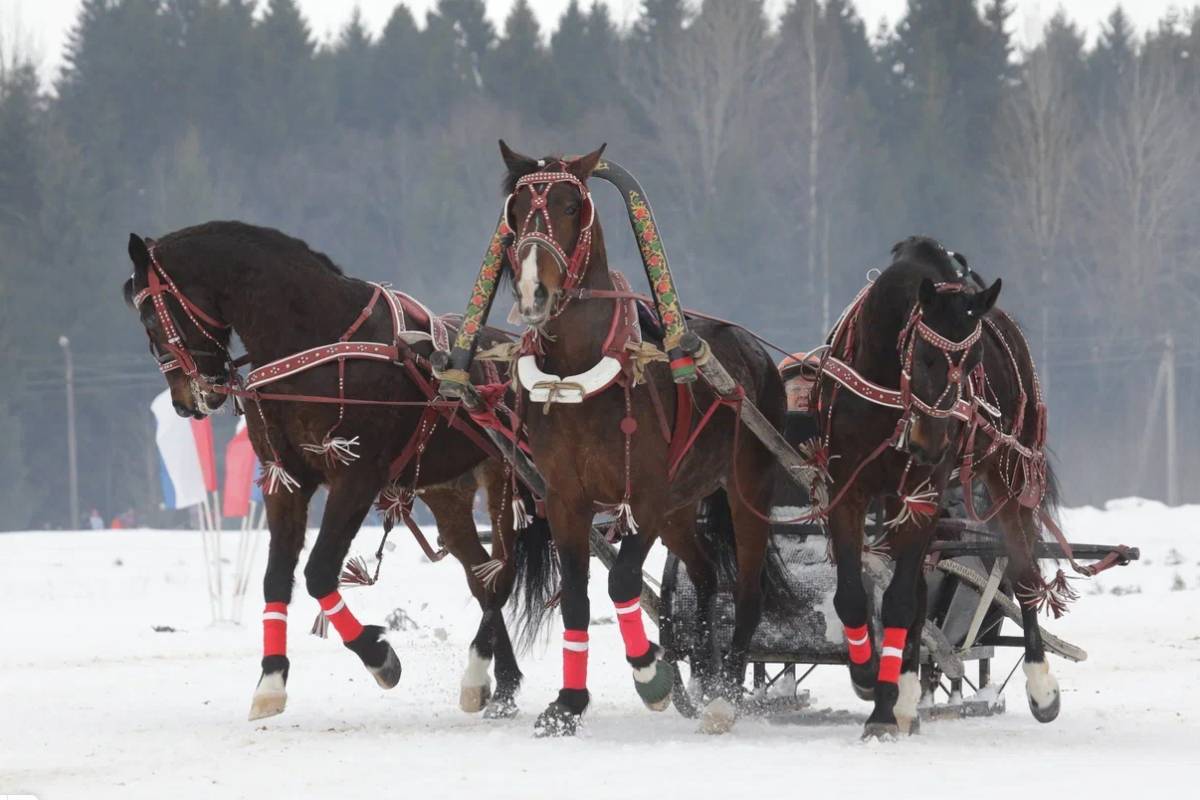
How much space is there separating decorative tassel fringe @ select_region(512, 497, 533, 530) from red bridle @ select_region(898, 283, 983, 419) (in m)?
1.80

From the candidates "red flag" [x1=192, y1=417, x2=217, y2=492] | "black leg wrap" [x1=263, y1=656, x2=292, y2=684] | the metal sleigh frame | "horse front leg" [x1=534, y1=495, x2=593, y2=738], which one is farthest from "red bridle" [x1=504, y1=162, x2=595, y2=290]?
"red flag" [x1=192, y1=417, x2=217, y2=492]

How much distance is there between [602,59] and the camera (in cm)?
5053

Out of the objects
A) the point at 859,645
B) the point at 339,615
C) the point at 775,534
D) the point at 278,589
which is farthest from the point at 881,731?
the point at 278,589

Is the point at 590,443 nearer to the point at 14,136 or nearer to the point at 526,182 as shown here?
the point at 526,182

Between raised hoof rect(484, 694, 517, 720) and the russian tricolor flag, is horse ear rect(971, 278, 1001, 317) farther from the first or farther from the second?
the russian tricolor flag

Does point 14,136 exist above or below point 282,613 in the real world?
above

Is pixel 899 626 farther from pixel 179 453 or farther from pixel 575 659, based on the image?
pixel 179 453

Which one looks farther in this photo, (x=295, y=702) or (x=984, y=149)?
(x=984, y=149)

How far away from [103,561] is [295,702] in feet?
38.7

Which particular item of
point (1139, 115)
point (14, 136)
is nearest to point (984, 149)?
point (1139, 115)

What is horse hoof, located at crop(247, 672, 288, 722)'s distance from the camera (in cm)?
821

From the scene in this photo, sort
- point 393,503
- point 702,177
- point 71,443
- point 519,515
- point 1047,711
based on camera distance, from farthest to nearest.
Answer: point 702,177 → point 71,443 → point 393,503 → point 1047,711 → point 519,515

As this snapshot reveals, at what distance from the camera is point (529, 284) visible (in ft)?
23.4

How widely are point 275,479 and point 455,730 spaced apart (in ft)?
4.39
